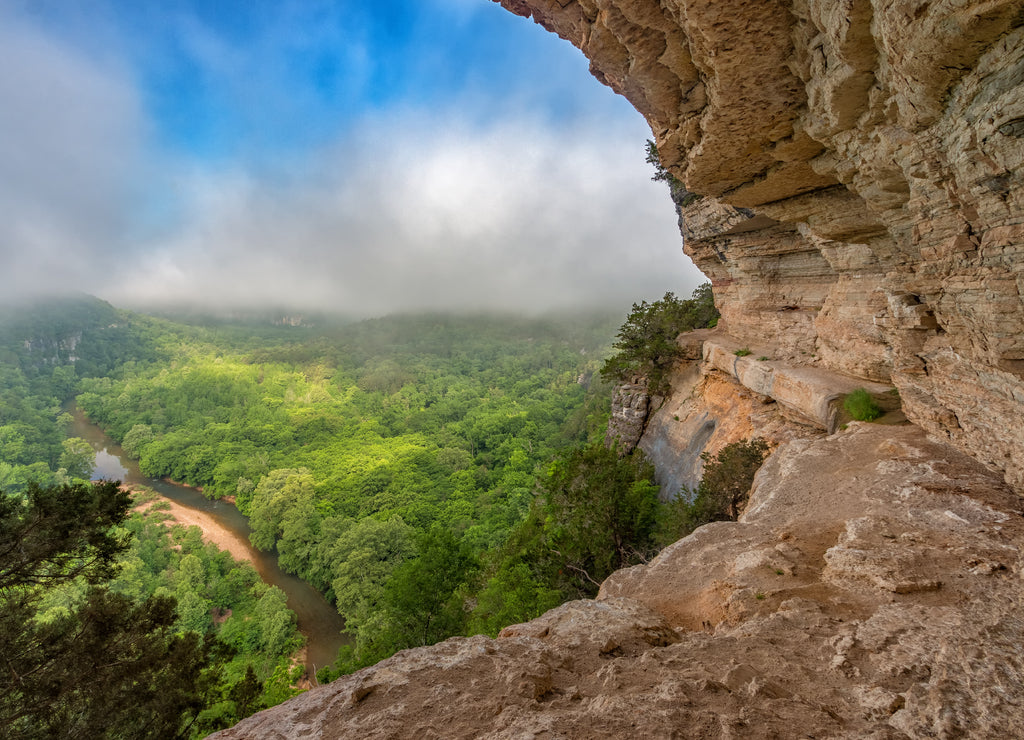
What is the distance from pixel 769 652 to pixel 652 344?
68.3 ft

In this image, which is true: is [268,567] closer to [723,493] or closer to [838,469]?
[723,493]

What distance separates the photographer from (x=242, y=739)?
3688 mm

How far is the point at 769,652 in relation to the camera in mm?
3965

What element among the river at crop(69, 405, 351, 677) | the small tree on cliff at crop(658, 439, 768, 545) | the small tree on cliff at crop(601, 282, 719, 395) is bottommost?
the river at crop(69, 405, 351, 677)

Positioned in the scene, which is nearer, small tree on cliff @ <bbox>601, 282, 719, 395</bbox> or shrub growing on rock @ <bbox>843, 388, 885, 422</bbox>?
shrub growing on rock @ <bbox>843, 388, 885, 422</bbox>

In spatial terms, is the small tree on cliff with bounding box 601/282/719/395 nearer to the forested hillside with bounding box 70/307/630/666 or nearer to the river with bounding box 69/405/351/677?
the forested hillside with bounding box 70/307/630/666

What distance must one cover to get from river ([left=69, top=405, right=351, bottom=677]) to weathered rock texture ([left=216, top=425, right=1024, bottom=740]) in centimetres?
2898

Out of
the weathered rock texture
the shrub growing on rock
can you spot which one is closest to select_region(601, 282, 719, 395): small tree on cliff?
the shrub growing on rock

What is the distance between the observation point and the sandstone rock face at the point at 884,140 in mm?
5250

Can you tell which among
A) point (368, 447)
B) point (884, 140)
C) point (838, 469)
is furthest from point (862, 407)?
point (368, 447)

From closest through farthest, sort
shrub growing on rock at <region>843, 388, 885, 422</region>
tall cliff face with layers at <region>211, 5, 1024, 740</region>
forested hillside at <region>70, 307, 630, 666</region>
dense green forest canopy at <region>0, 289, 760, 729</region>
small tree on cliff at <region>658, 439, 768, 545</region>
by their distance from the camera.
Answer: tall cliff face with layers at <region>211, 5, 1024, 740</region> → shrub growing on rock at <region>843, 388, 885, 422</region> → small tree on cliff at <region>658, 439, 768, 545</region> → dense green forest canopy at <region>0, 289, 760, 729</region> → forested hillside at <region>70, 307, 630, 666</region>

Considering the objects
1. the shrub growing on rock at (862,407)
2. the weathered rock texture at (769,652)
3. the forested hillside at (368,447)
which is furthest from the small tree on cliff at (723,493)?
the weathered rock texture at (769,652)

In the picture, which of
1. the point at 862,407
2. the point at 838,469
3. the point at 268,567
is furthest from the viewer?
the point at 268,567

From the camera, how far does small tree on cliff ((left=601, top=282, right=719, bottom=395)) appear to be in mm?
23438
